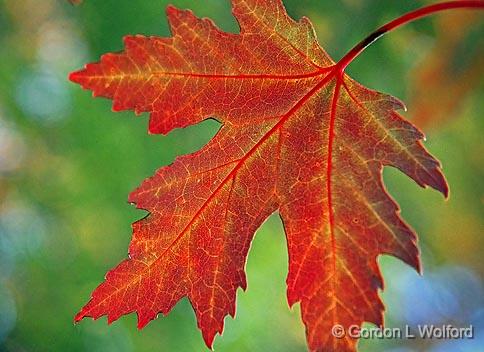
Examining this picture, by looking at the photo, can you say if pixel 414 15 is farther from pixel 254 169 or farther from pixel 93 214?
pixel 93 214

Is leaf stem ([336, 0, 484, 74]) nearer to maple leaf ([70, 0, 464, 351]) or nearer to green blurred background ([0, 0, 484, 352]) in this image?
maple leaf ([70, 0, 464, 351])

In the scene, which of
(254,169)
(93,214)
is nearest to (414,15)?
(254,169)

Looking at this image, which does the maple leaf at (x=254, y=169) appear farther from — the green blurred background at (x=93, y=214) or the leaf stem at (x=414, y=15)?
the green blurred background at (x=93, y=214)

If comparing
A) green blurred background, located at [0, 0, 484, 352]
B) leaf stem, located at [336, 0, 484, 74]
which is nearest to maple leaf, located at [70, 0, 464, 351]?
leaf stem, located at [336, 0, 484, 74]

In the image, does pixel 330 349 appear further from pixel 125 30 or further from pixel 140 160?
pixel 140 160

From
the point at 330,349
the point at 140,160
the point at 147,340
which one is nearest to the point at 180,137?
the point at 140,160
